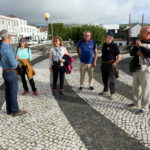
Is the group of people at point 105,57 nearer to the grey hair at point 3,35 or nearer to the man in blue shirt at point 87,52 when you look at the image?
the man in blue shirt at point 87,52

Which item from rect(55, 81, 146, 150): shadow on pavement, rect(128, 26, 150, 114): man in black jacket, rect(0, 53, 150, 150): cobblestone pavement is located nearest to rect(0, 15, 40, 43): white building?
rect(0, 53, 150, 150): cobblestone pavement

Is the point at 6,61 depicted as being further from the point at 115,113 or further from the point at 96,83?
the point at 96,83

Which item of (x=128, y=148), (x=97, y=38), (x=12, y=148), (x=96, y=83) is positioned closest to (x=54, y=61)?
(x=96, y=83)

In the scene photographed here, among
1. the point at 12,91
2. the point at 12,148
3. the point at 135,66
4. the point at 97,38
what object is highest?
the point at 97,38

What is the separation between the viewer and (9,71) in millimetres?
3955

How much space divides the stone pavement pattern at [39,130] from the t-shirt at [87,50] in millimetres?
1784

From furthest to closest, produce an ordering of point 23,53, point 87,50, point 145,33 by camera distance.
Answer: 1. point 87,50
2. point 23,53
3. point 145,33

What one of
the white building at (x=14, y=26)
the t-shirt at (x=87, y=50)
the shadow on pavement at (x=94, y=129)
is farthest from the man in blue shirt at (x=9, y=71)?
the white building at (x=14, y=26)

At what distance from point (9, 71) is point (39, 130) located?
1481 mm

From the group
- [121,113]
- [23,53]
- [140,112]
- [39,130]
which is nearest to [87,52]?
[23,53]

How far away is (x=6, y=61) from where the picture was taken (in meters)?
3.82

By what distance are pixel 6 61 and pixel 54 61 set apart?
1810 millimetres

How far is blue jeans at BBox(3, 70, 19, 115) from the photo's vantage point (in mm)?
3969

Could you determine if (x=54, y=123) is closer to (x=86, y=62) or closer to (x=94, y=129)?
(x=94, y=129)
